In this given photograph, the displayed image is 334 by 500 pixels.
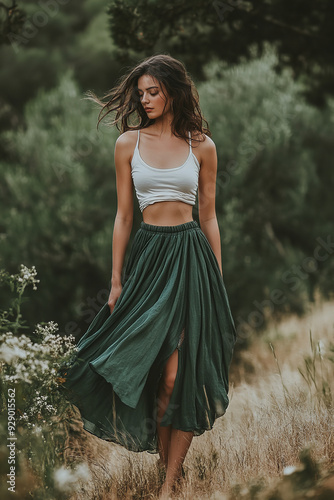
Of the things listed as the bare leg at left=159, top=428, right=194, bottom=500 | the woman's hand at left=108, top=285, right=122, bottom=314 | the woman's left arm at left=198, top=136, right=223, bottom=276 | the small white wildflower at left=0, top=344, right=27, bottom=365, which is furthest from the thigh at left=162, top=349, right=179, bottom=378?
the small white wildflower at left=0, top=344, right=27, bottom=365

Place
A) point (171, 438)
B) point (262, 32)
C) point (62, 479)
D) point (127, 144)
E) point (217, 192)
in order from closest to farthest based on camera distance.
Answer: point (62, 479)
point (171, 438)
point (127, 144)
point (262, 32)
point (217, 192)

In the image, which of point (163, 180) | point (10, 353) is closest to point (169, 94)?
point (163, 180)

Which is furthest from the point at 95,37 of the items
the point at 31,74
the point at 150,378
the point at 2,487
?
the point at 2,487

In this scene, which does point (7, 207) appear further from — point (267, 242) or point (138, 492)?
point (138, 492)

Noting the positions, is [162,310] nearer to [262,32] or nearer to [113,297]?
[113,297]

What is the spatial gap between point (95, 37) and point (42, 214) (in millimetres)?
3128

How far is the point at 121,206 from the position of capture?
2.87 metres

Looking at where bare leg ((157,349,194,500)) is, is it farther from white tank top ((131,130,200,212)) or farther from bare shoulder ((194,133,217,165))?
bare shoulder ((194,133,217,165))

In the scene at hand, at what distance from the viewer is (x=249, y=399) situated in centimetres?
384

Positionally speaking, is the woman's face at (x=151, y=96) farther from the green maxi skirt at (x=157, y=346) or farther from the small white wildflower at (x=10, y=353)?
the small white wildflower at (x=10, y=353)

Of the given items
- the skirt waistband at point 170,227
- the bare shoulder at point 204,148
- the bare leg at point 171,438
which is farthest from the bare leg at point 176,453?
the bare shoulder at point 204,148

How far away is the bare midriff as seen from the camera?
277cm

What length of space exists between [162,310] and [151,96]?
94 centimetres

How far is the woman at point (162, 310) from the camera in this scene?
2.63 m
